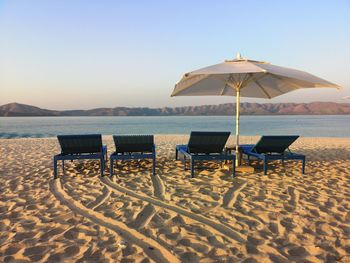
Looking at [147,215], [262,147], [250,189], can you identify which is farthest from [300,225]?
[262,147]

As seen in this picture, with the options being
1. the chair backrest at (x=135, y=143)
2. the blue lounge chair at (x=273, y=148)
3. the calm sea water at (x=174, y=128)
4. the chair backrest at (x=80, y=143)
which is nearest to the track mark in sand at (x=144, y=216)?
the chair backrest at (x=135, y=143)

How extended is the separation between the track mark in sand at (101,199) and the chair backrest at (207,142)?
6.87 ft

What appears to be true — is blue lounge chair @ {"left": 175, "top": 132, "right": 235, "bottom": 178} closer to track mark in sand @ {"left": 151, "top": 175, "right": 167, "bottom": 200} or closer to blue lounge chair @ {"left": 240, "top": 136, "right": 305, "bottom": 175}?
blue lounge chair @ {"left": 240, "top": 136, "right": 305, "bottom": 175}

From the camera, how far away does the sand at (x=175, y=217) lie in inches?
109

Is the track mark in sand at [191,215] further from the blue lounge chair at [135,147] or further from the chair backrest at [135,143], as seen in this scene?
the chair backrest at [135,143]

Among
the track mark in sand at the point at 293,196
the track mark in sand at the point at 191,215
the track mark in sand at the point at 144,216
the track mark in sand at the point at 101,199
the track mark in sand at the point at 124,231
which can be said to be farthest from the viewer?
the track mark in sand at the point at 293,196

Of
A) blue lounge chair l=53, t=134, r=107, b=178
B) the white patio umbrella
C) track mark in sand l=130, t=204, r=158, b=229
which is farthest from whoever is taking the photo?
blue lounge chair l=53, t=134, r=107, b=178

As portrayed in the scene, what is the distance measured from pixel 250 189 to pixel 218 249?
7.45 feet

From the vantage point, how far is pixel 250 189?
489 centimetres

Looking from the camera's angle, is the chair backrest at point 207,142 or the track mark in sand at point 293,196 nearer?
the track mark in sand at point 293,196

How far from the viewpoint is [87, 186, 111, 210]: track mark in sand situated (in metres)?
4.06

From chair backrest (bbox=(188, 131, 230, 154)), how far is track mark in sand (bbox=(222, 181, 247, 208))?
3.55ft

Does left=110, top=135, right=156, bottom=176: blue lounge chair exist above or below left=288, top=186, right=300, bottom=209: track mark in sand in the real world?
above

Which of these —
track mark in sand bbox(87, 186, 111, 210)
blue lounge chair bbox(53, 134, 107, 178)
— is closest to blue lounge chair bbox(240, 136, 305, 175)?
track mark in sand bbox(87, 186, 111, 210)
